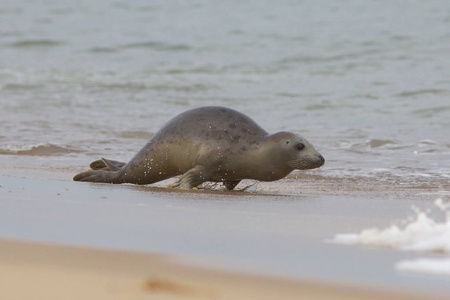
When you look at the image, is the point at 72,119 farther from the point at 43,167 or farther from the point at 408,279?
the point at 408,279

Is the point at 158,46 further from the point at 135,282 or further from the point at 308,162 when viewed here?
the point at 135,282

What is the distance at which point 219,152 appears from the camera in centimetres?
529

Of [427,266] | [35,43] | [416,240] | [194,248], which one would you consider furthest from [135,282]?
[35,43]

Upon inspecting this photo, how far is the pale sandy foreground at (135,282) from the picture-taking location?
A: 233 centimetres

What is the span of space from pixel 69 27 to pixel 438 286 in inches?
789

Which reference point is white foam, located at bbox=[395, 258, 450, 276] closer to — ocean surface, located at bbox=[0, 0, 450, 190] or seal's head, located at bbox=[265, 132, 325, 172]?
seal's head, located at bbox=[265, 132, 325, 172]

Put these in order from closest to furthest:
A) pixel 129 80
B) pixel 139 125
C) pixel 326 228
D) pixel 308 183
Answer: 1. pixel 326 228
2. pixel 308 183
3. pixel 139 125
4. pixel 129 80

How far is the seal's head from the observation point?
5186mm

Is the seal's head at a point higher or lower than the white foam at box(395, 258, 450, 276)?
higher

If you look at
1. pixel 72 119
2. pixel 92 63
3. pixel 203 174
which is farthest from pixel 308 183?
pixel 92 63

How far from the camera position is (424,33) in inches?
677

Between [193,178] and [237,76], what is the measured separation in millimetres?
9576

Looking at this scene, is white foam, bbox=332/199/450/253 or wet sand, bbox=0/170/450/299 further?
white foam, bbox=332/199/450/253

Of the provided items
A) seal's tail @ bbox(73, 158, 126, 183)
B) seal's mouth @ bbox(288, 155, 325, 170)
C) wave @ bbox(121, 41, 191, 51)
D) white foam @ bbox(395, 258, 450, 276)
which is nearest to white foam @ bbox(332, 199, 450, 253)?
white foam @ bbox(395, 258, 450, 276)
